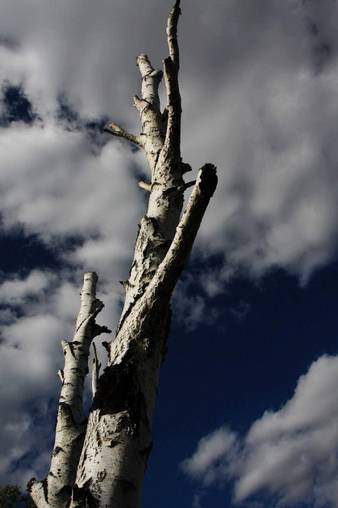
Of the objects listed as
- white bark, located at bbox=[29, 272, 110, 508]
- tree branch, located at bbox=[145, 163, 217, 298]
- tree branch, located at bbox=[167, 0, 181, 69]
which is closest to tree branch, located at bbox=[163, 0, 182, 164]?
tree branch, located at bbox=[167, 0, 181, 69]

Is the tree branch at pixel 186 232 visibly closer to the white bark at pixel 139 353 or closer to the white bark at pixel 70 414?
the white bark at pixel 139 353

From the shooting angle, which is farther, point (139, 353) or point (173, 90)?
point (173, 90)

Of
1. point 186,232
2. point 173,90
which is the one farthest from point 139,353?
point 173,90

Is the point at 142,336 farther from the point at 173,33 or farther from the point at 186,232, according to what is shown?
the point at 173,33

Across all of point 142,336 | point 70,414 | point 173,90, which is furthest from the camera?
point 70,414

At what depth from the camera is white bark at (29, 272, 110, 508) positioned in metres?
4.18

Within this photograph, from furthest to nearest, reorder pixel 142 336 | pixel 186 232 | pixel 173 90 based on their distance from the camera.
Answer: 1. pixel 173 90
2. pixel 142 336
3. pixel 186 232

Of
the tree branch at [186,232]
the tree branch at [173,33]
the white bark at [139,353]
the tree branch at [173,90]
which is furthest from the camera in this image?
the tree branch at [173,33]

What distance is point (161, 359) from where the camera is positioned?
262cm

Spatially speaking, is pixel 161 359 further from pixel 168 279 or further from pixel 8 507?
pixel 8 507

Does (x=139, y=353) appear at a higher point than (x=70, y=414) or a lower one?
lower

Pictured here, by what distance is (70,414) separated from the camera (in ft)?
15.9

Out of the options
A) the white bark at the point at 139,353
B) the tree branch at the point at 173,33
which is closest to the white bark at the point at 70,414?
the white bark at the point at 139,353

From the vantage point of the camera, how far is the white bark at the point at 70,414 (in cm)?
418
